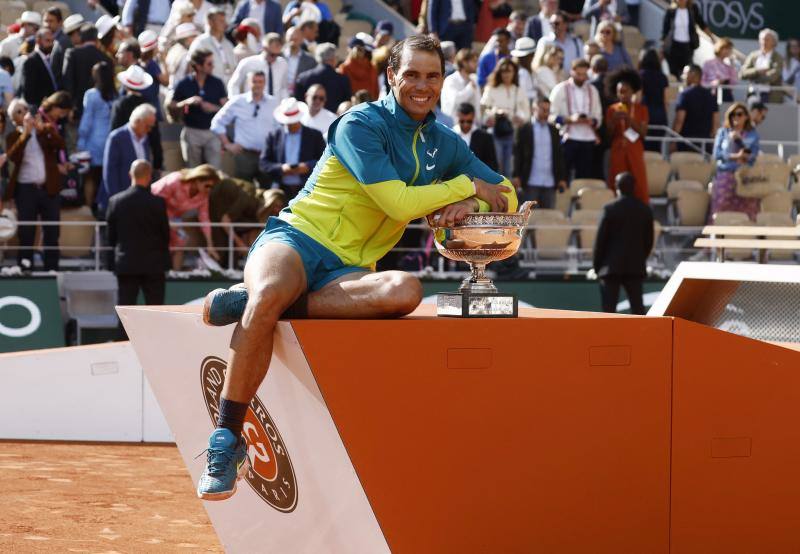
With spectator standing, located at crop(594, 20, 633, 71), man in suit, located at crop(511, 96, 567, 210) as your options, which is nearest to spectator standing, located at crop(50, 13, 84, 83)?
man in suit, located at crop(511, 96, 567, 210)

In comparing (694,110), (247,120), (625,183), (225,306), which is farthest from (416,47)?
(694,110)

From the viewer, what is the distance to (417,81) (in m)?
4.61

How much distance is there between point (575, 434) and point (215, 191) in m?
8.57

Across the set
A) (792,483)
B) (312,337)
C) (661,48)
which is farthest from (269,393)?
(661,48)

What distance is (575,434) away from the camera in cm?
446

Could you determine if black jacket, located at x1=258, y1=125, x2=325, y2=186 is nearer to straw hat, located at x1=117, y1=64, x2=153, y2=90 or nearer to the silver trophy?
straw hat, located at x1=117, y1=64, x2=153, y2=90

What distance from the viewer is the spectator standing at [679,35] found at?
1808cm

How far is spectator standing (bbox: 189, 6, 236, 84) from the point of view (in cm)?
1394

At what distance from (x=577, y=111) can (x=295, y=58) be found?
2.91m

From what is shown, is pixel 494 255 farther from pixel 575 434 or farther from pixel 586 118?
pixel 586 118

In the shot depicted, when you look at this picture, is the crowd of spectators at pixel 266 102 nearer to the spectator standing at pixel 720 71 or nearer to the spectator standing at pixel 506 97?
the spectator standing at pixel 506 97

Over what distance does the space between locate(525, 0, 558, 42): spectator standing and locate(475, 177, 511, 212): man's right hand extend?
11.9 metres

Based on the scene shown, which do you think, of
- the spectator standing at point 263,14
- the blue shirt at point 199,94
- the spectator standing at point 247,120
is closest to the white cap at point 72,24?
the blue shirt at point 199,94

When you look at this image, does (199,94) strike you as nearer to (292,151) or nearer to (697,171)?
(292,151)
